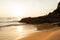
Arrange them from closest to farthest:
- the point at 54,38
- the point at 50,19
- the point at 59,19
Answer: the point at 54,38, the point at 59,19, the point at 50,19

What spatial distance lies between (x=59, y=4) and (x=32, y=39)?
540 inches

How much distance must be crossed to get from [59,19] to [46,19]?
262 centimetres

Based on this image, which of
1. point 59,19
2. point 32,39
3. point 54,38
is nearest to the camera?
point 54,38

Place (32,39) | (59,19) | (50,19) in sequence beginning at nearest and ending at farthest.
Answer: (32,39), (59,19), (50,19)

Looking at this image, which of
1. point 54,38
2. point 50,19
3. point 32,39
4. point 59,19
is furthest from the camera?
point 50,19

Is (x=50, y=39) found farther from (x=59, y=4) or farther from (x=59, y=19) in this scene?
(x=59, y=4)

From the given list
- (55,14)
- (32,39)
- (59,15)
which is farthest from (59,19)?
(32,39)

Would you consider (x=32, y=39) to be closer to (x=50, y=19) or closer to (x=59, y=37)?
(x=59, y=37)

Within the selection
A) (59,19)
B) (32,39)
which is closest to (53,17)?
(59,19)

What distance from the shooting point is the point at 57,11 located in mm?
18188

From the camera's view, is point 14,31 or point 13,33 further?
point 14,31

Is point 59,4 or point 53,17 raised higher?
point 59,4

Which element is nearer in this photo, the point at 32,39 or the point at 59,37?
the point at 59,37

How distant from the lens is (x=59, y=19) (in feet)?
53.1
